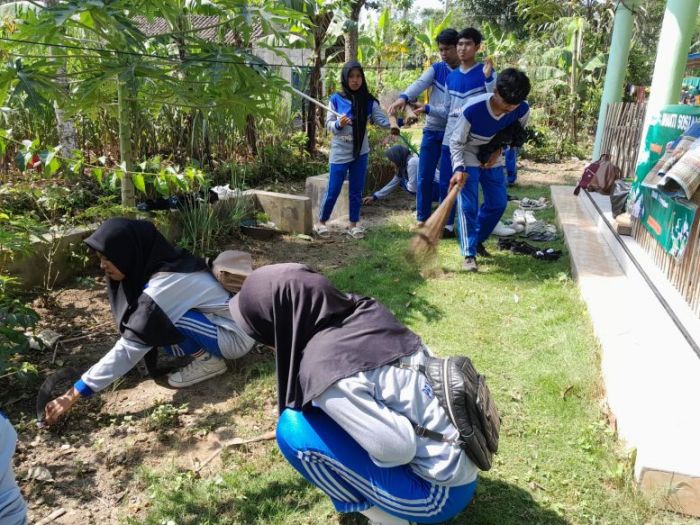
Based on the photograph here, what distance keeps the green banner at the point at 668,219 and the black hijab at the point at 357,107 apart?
2.77m

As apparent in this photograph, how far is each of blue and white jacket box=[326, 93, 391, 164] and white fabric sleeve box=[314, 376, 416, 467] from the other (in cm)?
418

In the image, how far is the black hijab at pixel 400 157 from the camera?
7578 millimetres

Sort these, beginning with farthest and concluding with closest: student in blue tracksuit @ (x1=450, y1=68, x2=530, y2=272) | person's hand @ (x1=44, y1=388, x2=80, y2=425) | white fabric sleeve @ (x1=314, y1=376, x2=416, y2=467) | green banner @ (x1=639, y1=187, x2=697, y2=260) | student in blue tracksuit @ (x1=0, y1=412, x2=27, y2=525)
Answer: student in blue tracksuit @ (x1=450, y1=68, x2=530, y2=272) → green banner @ (x1=639, y1=187, x2=697, y2=260) → person's hand @ (x1=44, y1=388, x2=80, y2=425) → white fabric sleeve @ (x1=314, y1=376, x2=416, y2=467) → student in blue tracksuit @ (x1=0, y1=412, x2=27, y2=525)

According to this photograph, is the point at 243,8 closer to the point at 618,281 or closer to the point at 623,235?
the point at 618,281

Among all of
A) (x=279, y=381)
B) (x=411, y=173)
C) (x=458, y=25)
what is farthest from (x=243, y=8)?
(x=458, y=25)

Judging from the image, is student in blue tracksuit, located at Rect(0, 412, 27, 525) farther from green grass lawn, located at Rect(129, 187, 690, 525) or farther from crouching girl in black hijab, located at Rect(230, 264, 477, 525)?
crouching girl in black hijab, located at Rect(230, 264, 477, 525)

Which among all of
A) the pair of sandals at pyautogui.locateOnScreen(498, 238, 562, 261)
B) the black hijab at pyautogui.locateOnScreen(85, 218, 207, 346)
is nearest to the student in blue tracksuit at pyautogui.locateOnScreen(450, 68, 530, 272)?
the pair of sandals at pyautogui.locateOnScreen(498, 238, 562, 261)

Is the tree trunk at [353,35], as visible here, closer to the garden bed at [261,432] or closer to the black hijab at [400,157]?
the black hijab at [400,157]

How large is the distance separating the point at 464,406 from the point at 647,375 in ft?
5.23

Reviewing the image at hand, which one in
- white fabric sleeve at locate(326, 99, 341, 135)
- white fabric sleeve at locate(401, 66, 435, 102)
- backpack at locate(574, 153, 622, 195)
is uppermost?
white fabric sleeve at locate(401, 66, 435, 102)

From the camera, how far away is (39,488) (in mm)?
2521

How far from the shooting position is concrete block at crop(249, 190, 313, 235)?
5988 millimetres

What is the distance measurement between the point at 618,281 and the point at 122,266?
11.9ft

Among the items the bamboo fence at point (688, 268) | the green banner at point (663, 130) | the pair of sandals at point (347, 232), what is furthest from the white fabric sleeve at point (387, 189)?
the bamboo fence at point (688, 268)
